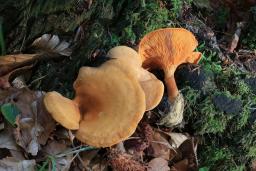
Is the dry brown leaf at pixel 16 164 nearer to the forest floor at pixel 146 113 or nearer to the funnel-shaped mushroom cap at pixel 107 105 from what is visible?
the forest floor at pixel 146 113

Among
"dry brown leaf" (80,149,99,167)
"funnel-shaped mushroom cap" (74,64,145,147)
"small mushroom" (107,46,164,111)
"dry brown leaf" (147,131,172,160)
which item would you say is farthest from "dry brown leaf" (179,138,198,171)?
"funnel-shaped mushroom cap" (74,64,145,147)

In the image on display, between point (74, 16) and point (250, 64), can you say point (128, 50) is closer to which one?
point (74, 16)

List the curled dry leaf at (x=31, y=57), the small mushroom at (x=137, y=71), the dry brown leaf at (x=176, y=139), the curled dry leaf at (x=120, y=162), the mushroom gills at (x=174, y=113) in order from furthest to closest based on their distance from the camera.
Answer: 1. the dry brown leaf at (x=176, y=139)
2. the mushroom gills at (x=174, y=113)
3. the curled dry leaf at (x=31, y=57)
4. the curled dry leaf at (x=120, y=162)
5. the small mushroom at (x=137, y=71)

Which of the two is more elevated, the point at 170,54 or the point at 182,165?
the point at 170,54

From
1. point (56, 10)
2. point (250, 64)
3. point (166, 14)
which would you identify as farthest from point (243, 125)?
point (56, 10)

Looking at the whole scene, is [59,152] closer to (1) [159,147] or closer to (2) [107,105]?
(2) [107,105]

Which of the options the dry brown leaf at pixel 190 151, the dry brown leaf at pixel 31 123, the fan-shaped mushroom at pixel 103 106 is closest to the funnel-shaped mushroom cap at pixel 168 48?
the fan-shaped mushroom at pixel 103 106

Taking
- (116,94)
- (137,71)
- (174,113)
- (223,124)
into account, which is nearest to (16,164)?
(116,94)

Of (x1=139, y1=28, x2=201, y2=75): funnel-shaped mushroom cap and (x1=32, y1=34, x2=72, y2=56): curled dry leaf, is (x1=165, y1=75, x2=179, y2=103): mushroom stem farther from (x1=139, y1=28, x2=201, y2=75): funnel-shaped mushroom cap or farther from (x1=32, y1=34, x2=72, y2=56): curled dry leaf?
(x1=32, y1=34, x2=72, y2=56): curled dry leaf
